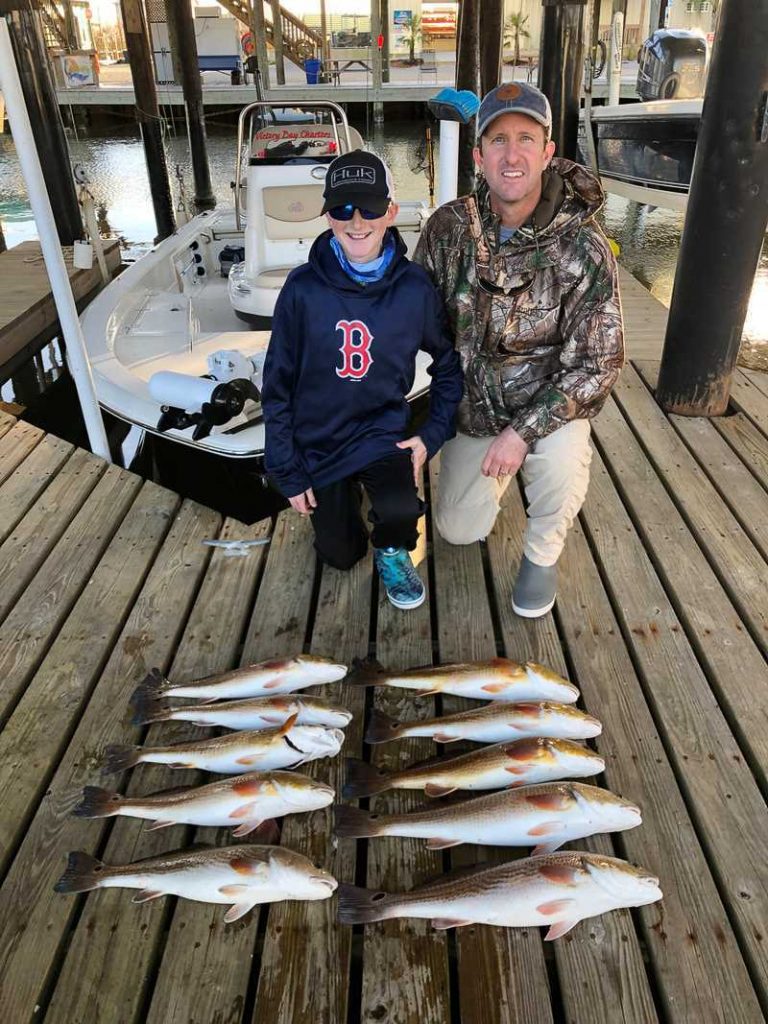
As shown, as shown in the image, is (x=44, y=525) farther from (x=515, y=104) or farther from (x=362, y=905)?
(x=515, y=104)

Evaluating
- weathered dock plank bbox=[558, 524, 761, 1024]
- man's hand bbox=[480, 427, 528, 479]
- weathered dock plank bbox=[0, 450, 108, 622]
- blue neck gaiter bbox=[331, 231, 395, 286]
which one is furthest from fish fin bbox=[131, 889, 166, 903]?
blue neck gaiter bbox=[331, 231, 395, 286]

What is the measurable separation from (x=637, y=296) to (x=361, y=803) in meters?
5.75

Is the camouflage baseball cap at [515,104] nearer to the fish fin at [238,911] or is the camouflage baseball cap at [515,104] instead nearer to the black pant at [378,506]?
the black pant at [378,506]

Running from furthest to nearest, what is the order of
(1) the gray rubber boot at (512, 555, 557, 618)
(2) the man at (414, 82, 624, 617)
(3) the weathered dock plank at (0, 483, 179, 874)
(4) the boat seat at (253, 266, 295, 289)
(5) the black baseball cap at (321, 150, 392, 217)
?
(4) the boat seat at (253, 266, 295, 289) → (1) the gray rubber boot at (512, 555, 557, 618) → (2) the man at (414, 82, 624, 617) → (5) the black baseball cap at (321, 150, 392, 217) → (3) the weathered dock plank at (0, 483, 179, 874)

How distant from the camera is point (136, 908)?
1.79m

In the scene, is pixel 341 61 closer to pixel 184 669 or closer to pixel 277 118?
pixel 277 118

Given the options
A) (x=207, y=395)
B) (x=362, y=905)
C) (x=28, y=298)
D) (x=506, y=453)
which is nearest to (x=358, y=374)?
(x=506, y=453)

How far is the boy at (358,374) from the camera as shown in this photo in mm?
2378

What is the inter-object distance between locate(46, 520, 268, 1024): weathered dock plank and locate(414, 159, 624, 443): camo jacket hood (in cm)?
128

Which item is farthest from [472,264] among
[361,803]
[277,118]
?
[277,118]

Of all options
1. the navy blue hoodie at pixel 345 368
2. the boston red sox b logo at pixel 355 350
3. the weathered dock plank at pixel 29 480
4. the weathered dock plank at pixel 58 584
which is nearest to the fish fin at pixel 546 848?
the navy blue hoodie at pixel 345 368

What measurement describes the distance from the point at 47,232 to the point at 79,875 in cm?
255

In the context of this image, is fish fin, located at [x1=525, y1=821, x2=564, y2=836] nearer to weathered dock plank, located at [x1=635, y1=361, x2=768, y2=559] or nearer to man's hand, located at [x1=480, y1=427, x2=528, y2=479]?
man's hand, located at [x1=480, y1=427, x2=528, y2=479]

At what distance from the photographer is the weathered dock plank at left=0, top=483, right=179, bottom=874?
6.87 ft
